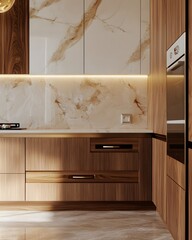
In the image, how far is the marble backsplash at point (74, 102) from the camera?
4.48m

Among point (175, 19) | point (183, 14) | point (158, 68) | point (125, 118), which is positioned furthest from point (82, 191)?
point (183, 14)

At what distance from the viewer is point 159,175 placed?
340 cm

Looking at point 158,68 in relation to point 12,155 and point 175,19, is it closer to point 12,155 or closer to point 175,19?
point 175,19

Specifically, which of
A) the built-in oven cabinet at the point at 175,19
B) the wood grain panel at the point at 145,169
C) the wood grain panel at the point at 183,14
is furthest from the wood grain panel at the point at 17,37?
the wood grain panel at the point at 183,14

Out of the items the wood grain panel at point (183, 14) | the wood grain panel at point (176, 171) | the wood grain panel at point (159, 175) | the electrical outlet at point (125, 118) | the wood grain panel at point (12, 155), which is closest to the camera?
the wood grain panel at point (183, 14)

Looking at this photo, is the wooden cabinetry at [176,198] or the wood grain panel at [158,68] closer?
the wooden cabinetry at [176,198]

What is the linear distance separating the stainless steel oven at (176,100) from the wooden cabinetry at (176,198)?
0.20ft

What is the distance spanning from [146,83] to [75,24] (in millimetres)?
911

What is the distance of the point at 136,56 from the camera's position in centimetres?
425

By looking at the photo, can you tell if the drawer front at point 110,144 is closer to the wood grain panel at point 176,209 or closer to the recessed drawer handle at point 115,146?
the recessed drawer handle at point 115,146

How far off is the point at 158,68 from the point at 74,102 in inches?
46.7

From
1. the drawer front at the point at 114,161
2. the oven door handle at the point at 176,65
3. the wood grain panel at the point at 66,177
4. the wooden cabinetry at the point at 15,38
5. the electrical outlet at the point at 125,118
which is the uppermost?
the wooden cabinetry at the point at 15,38

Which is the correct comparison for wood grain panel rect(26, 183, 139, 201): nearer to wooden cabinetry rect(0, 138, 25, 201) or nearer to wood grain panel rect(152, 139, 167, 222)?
wooden cabinetry rect(0, 138, 25, 201)

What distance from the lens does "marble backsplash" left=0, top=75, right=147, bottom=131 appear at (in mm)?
4477
